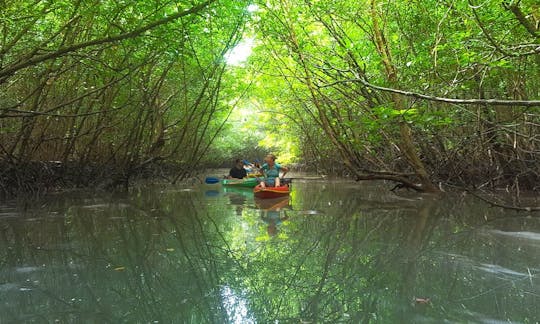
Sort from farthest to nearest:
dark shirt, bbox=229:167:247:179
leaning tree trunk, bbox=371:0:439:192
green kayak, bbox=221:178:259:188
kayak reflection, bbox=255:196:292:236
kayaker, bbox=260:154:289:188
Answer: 1. dark shirt, bbox=229:167:247:179
2. green kayak, bbox=221:178:259:188
3. kayaker, bbox=260:154:289:188
4. leaning tree trunk, bbox=371:0:439:192
5. kayak reflection, bbox=255:196:292:236

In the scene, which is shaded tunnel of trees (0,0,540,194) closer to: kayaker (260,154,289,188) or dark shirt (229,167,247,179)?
kayaker (260,154,289,188)

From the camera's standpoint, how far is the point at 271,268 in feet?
12.1

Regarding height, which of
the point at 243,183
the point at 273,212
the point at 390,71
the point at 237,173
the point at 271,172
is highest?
the point at 390,71

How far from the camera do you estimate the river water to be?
2.66 m

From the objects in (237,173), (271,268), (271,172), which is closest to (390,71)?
(271,172)

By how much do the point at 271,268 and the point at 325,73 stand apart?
6303mm

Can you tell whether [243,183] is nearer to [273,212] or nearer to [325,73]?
[325,73]

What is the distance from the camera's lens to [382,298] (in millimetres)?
2920

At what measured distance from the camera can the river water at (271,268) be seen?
8.73 ft

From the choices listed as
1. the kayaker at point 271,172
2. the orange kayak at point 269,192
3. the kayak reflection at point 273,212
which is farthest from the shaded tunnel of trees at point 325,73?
the kayak reflection at point 273,212

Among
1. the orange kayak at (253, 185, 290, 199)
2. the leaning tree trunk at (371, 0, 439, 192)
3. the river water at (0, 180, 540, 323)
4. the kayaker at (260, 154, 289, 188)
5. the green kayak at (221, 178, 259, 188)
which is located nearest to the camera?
the river water at (0, 180, 540, 323)

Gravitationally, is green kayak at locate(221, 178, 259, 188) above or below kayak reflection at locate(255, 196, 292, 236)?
above

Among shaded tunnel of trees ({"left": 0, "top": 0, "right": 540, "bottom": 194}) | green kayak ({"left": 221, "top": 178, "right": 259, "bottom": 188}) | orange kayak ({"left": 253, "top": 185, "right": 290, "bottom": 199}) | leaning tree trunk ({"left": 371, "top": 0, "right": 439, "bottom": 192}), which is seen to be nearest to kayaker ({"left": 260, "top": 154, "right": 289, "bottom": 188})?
orange kayak ({"left": 253, "top": 185, "right": 290, "bottom": 199})

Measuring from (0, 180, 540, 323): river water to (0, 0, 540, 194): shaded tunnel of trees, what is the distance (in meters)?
1.66
